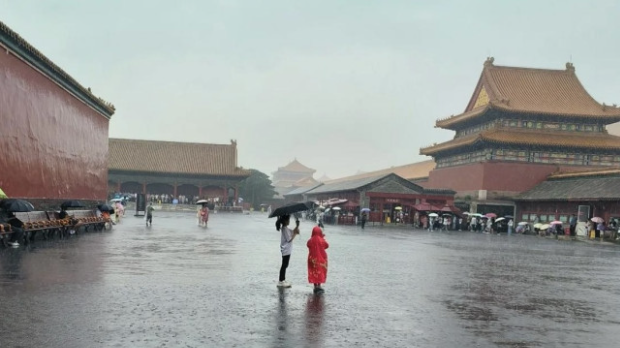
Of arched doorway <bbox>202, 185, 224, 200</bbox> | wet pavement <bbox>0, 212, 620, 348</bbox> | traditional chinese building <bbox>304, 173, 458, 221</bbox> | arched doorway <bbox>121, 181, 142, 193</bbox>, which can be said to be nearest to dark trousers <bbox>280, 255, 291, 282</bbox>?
wet pavement <bbox>0, 212, 620, 348</bbox>

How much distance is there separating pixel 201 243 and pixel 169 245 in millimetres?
1625

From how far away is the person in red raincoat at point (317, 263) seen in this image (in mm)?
9906

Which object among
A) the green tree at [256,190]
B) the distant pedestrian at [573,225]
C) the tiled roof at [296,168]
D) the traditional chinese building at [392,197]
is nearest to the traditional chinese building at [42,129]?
the traditional chinese building at [392,197]

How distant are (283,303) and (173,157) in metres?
57.1

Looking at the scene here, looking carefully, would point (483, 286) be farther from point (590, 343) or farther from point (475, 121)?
point (475, 121)

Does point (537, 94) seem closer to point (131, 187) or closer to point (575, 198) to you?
point (575, 198)

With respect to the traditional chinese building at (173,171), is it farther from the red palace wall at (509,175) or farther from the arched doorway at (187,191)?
the red palace wall at (509,175)

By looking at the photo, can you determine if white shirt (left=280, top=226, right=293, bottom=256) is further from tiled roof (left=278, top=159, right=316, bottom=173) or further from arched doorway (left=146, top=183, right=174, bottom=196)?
tiled roof (left=278, top=159, right=316, bottom=173)

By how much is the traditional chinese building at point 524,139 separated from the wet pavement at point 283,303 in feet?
92.1

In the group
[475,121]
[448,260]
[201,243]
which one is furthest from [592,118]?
[201,243]

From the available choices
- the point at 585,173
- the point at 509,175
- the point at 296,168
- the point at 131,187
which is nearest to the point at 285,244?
the point at 585,173

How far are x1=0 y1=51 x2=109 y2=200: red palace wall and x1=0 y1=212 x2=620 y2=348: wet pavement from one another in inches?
211

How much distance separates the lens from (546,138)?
43312 mm

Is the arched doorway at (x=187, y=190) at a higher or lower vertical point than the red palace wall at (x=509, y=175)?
lower
